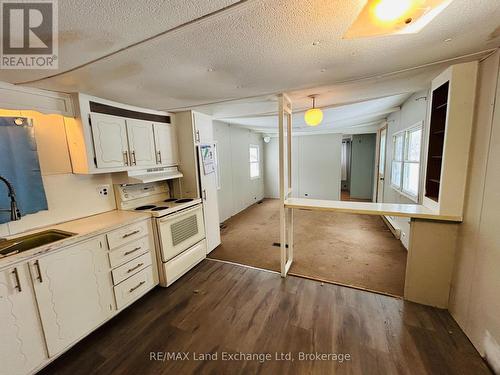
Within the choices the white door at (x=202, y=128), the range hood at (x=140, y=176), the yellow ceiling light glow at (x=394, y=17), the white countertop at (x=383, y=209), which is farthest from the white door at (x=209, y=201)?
the yellow ceiling light glow at (x=394, y=17)

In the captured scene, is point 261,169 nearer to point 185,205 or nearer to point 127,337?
point 185,205

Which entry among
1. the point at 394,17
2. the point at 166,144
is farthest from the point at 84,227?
the point at 394,17

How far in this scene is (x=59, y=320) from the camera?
63.2 inches

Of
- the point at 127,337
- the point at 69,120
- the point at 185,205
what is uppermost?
the point at 69,120

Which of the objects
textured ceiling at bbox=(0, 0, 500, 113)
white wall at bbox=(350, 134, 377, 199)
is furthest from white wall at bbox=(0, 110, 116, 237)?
white wall at bbox=(350, 134, 377, 199)

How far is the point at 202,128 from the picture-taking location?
317 cm

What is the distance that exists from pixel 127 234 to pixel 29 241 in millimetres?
736

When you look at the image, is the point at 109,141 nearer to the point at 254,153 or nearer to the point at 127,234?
the point at 127,234

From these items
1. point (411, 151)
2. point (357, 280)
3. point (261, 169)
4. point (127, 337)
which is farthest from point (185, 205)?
point (261, 169)

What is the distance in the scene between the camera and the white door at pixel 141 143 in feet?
8.23

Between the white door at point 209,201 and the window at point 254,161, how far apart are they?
300 cm

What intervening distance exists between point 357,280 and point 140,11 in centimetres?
312
